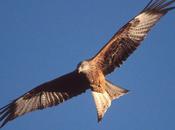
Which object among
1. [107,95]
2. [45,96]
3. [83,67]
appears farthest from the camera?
[45,96]

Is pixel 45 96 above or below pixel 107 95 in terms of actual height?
above

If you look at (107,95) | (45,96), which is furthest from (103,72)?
(45,96)

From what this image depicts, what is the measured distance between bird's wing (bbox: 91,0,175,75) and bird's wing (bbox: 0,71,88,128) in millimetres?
794

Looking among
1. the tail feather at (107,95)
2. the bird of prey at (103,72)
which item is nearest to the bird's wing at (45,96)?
the bird of prey at (103,72)

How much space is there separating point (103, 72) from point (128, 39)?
0.87 meters

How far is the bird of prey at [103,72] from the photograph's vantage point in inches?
499

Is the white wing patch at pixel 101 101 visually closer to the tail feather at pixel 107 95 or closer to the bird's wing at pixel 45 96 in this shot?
the tail feather at pixel 107 95

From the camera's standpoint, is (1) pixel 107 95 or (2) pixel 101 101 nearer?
(2) pixel 101 101

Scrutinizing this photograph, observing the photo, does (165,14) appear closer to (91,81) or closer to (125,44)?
(125,44)

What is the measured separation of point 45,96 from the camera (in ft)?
44.9

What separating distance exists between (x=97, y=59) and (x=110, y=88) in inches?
26.1

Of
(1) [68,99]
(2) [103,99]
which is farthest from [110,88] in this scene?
(1) [68,99]

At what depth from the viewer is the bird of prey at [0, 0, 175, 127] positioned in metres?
12.7

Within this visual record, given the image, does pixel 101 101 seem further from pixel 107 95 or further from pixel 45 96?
pixel 45 96
